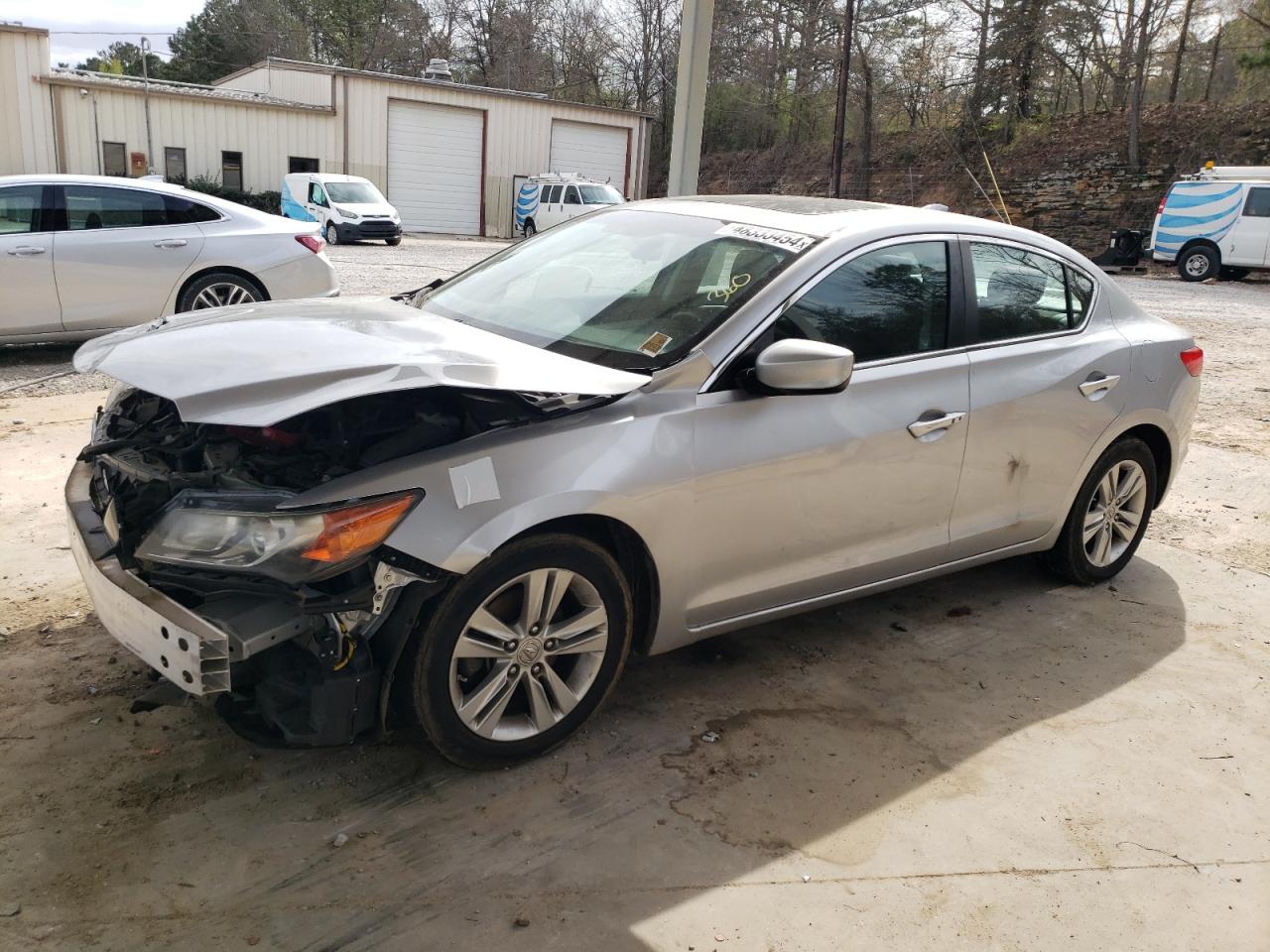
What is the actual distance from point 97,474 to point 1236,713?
4017 mm

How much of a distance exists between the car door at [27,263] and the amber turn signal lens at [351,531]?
6587 mm

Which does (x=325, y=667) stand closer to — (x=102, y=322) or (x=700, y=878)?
(x=700, y=878)

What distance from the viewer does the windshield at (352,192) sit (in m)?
25.6

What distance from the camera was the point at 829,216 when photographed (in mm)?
3836

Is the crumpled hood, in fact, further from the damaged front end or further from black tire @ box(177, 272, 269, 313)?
black tire @ box(177, 272, 269, 313)

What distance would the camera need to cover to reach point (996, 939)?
2.56 m

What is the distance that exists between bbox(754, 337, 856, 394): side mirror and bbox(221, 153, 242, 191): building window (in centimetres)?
3187

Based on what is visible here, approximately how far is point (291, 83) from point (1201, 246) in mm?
27598

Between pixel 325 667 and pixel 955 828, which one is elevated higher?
pixel 325 667

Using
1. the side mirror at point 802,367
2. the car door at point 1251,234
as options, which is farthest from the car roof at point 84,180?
the car door at point 1251,234

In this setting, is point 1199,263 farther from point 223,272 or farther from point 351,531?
point 351,531

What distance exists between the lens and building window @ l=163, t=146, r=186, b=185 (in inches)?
1196

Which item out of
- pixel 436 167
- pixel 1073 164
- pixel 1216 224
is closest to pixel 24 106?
pixel 436 167

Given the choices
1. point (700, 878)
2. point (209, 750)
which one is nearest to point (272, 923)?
point (209, 750)
